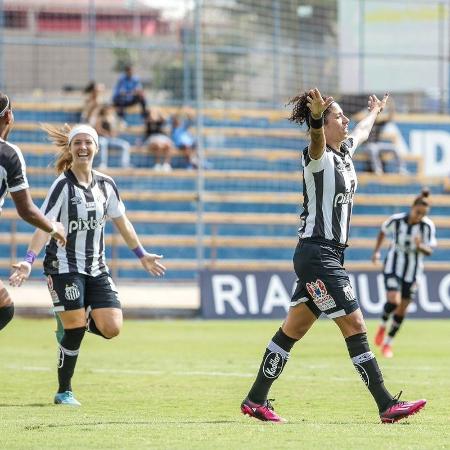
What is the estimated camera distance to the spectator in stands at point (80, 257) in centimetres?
1095

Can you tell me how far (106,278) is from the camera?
11.2m

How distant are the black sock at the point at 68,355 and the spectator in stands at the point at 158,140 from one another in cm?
1726

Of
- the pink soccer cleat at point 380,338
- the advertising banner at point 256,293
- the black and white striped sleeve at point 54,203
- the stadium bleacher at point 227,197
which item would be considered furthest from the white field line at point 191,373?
the stadium bleacher at point 227,197

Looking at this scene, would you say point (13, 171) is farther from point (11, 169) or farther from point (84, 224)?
point (84, 224)

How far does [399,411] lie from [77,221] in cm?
357

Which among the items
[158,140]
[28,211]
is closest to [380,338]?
[28,211]

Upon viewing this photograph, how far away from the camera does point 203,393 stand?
1184 centimetres

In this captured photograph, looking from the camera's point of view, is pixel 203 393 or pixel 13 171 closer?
pixel 13 171

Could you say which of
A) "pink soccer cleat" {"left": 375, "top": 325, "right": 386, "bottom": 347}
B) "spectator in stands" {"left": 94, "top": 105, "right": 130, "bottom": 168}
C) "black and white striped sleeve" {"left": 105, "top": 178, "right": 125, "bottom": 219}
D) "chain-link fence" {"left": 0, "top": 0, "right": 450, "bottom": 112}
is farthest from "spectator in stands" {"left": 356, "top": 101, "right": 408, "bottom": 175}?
"black and white striped sleeve" {"left": 105, "top": 178, "right": 125, "bottom": 219}

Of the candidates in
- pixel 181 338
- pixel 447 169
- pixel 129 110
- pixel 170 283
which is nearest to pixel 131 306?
pixel 170 283

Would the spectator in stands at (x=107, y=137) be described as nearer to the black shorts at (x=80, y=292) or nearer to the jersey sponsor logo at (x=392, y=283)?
the jersey sponsor logo at (x=392, y=283)

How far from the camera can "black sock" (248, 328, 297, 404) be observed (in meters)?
9.59

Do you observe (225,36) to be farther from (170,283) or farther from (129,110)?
(170,283)

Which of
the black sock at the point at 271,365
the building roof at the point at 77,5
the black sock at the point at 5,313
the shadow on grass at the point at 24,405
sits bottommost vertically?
the shadow on grass at the point at 24,405
